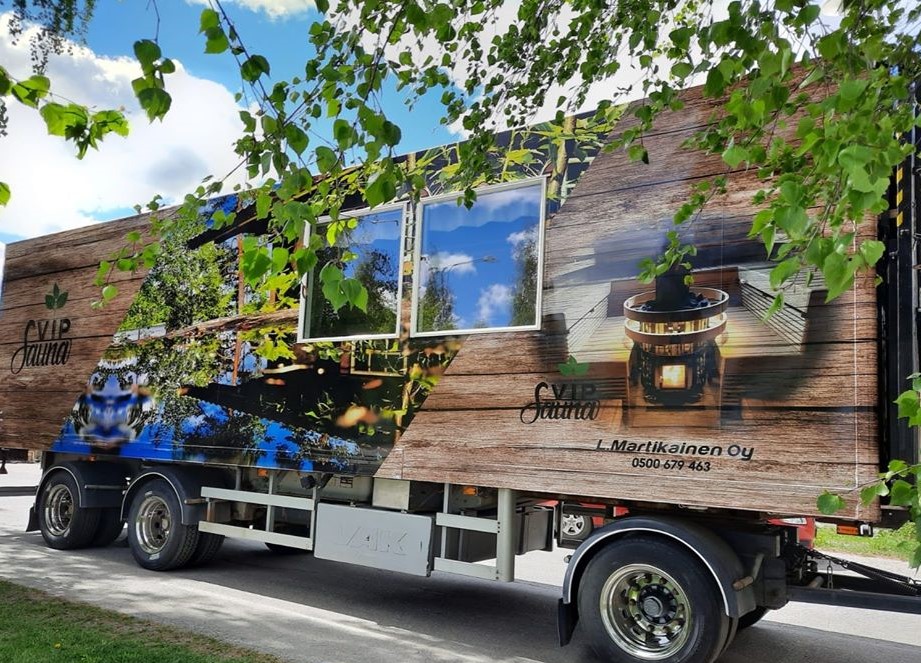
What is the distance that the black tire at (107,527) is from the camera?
9211 mm

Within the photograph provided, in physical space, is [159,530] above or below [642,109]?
below

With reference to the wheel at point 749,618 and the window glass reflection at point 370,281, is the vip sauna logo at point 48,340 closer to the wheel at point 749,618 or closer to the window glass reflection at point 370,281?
the window glass reflection at point 370,281

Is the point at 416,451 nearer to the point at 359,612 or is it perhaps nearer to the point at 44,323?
the point at 359,612

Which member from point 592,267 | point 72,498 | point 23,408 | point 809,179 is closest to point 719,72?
point 809,179

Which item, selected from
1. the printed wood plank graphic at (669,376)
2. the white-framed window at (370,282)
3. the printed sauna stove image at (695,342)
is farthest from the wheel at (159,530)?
the printed sauna stove image at (695,342)

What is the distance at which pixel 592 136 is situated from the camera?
5.58m

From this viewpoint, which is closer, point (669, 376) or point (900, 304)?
point (900, 304)

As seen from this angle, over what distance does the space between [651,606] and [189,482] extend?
4.75 m

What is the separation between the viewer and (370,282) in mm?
6562

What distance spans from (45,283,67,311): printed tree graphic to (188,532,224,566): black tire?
3.31 meters

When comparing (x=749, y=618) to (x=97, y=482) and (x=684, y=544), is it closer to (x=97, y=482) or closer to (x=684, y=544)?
(x=684, y=544)

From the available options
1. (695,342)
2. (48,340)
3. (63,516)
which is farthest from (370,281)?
(63,516)

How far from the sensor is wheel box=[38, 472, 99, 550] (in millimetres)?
9016

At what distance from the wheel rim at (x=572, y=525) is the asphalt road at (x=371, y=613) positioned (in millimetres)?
808
